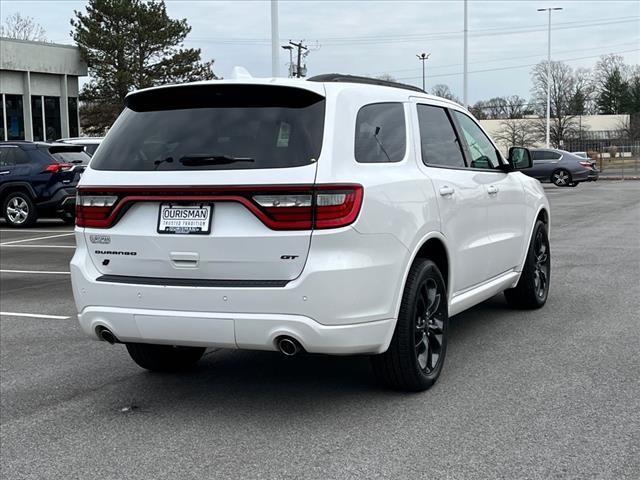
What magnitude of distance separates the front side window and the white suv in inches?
42.2

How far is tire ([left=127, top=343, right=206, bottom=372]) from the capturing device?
570 centimetres

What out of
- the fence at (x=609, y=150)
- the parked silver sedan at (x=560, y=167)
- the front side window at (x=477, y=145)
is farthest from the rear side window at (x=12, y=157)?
the fence at (x=609, y=150)

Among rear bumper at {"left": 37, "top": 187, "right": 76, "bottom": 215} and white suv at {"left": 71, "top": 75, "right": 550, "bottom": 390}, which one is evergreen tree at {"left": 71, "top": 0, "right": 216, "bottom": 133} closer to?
rear bumper at {"left": 37, "top": 187, "right": 76, "bottom": 215}

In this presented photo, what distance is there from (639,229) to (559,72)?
91592 mm

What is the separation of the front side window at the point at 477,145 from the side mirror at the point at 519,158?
21 centimetres

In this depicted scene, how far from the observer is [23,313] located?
8.36m

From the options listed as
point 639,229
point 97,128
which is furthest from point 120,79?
point 639,229

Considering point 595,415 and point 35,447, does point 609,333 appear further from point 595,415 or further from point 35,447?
point 35,447

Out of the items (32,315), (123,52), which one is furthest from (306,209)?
(123,52)

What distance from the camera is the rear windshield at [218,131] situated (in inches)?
178

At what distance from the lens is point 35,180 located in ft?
56.9

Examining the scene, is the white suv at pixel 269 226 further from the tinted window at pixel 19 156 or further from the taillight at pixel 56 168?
the tinted window at pixel 19 156

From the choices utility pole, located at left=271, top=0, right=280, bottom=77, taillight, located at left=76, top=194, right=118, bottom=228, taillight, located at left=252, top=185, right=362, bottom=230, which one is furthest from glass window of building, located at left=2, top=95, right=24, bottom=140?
taillight, located at left=252, top=185, right=362, bottom=230

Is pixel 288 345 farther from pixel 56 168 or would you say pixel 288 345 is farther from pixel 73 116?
pixel 73 116
